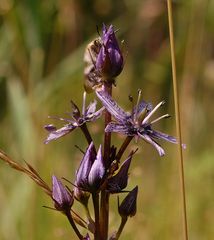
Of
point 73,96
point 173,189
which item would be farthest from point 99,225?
point 73,96

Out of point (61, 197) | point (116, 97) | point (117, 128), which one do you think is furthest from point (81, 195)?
point (116, 97)

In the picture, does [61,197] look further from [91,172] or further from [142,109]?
[142,109]

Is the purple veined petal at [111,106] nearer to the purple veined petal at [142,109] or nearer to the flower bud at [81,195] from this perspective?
the purple veined petal at [142,109]

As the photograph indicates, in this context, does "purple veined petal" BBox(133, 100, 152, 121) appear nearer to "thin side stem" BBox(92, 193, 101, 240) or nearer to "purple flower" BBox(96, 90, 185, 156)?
"purple flower" BBox(96, 90, 185, 156)

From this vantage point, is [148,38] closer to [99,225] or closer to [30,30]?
[30,30]

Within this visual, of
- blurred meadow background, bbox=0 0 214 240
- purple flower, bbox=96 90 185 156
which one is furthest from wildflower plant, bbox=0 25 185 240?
blurred meadow background, bbox=0 0 214 240

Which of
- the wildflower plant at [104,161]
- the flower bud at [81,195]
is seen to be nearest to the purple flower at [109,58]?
the wildflower plant at [104,161]
